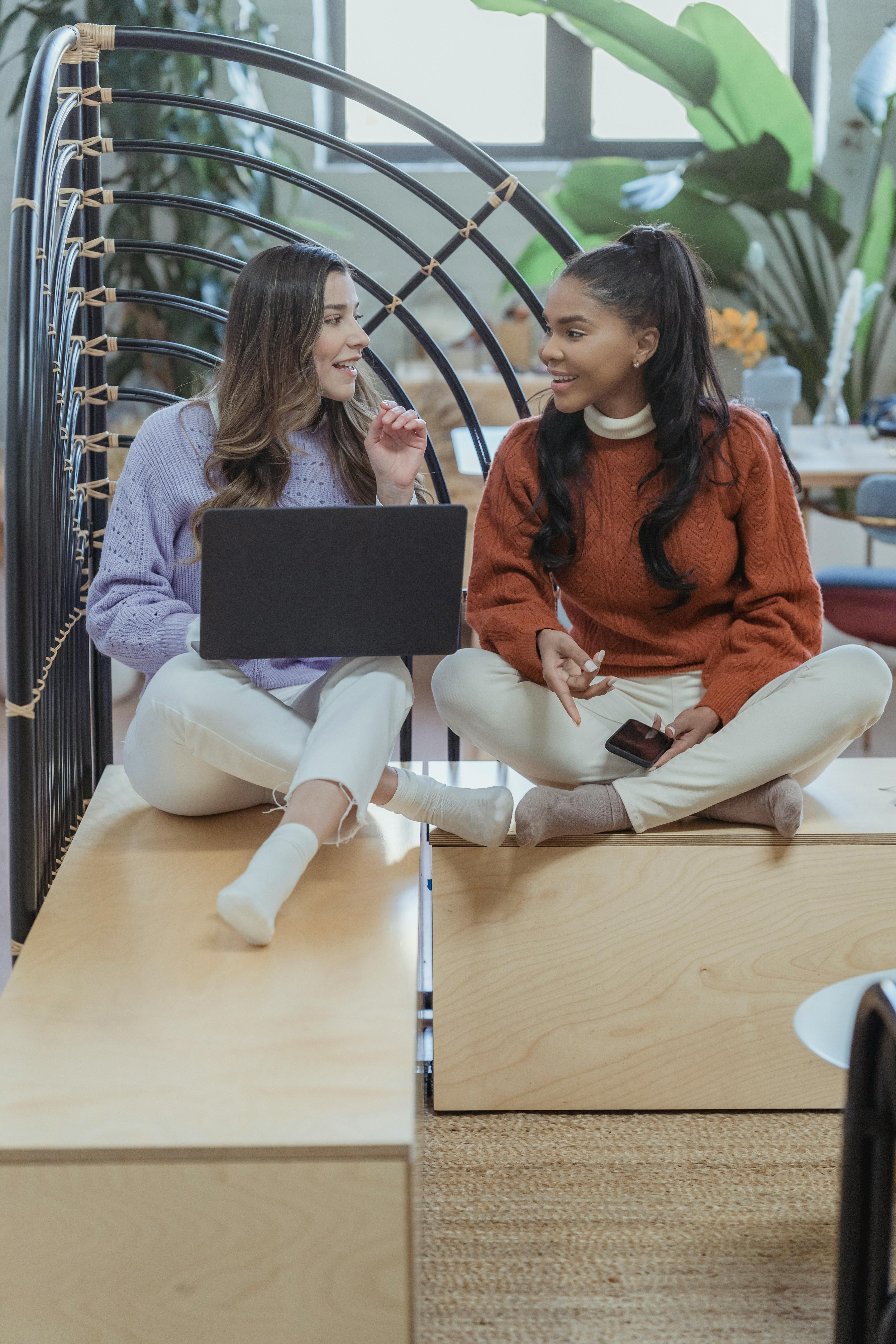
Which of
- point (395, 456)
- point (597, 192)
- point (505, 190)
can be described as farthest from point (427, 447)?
point (597, 192)

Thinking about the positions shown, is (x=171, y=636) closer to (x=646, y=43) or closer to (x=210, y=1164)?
(x=210, y=1164)

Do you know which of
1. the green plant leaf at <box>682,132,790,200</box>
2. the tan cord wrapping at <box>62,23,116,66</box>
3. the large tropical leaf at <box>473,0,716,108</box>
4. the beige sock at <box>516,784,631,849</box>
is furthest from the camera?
the green plant leaf at <box>682,132,790,200</box>

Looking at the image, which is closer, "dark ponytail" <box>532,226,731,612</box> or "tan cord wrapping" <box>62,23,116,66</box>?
"dark ponytail" <box>532,226,731,612</box>

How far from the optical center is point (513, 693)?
1482mm

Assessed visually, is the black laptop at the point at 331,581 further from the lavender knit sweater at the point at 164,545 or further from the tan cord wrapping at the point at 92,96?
the tan cord wrapping at the point at 92,96

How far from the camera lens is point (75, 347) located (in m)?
1.65

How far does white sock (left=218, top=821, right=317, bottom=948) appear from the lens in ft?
3.84

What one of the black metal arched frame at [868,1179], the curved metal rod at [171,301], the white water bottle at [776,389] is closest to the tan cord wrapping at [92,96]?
the curved metal rod at [171,301]

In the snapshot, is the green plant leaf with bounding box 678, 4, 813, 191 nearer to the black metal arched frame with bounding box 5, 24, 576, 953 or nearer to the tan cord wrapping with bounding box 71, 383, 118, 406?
the black metal arched frame with bounding box 5, 24, 576, 953

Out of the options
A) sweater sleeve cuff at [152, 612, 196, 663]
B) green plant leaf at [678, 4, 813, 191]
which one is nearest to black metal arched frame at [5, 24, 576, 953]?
sweater sleeve cuff at [152, 612, 196, 663]

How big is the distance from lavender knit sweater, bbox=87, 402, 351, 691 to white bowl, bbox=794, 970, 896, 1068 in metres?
0.73

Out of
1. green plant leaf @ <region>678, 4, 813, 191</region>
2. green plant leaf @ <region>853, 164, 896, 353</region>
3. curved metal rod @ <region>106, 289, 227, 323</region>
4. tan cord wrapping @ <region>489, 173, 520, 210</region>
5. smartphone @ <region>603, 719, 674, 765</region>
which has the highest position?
green plant leaf @ <region>678, 4, 813, 191</region>

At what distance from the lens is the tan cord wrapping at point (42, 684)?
1.31 meters

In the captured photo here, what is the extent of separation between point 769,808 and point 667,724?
173mm
